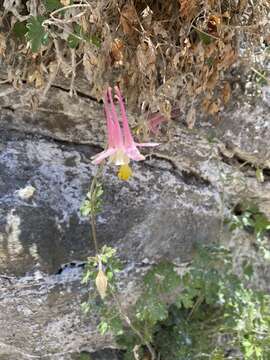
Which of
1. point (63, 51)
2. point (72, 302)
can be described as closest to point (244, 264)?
point (72, 302)

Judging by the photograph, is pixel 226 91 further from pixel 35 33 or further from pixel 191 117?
pixel 35 33

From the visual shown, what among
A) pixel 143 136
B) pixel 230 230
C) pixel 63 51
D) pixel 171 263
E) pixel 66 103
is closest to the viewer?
pixel 63 51

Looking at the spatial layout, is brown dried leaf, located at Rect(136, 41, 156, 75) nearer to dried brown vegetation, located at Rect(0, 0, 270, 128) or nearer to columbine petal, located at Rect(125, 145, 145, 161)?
dried brown vegetation, located at Rect(0, 0, 270, 128)

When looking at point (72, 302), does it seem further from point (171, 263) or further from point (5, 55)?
point (5, 55)

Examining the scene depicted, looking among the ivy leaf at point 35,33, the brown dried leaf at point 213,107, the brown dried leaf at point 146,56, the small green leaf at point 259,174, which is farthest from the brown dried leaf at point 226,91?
the ivy leaf at point 35,33

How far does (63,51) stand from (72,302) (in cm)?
99

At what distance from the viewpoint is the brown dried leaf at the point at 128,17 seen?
1759 mm

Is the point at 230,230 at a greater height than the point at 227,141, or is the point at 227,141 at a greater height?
the point at 227,141

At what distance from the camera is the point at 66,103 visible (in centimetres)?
212

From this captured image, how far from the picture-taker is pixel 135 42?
184 cm

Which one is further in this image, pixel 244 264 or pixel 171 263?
pixel 244 264

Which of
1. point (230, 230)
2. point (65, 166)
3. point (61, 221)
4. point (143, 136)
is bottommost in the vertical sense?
point (230, 230)

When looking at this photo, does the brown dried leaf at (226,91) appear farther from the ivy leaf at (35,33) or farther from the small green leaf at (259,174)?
the ivy leaf at (35,33)

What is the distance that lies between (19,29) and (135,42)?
38 cm
